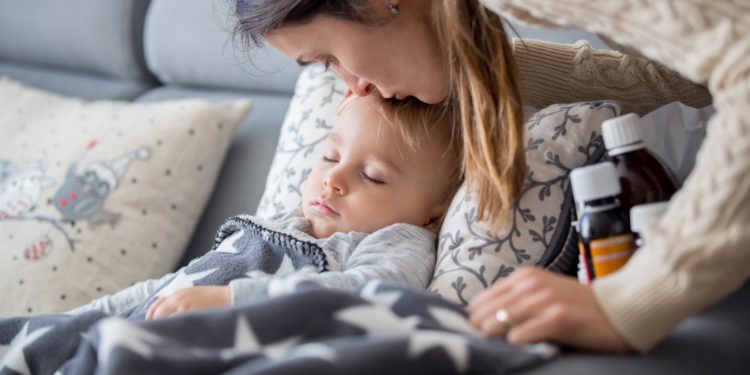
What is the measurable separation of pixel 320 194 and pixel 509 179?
1.04 feet

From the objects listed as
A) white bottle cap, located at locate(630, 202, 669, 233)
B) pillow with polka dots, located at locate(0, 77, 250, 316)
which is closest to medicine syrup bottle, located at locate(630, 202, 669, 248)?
white bottle cap, located at locate(630, 202, 669, 233)

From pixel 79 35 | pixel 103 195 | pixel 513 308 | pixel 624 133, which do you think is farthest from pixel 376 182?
pixel 79 35

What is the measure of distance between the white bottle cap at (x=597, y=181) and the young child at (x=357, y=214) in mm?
305

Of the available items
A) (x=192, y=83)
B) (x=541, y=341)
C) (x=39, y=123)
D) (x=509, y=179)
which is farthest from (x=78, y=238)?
(x=541, y=341)

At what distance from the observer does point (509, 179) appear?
1079mm

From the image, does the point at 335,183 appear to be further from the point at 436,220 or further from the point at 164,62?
the point at 164,62

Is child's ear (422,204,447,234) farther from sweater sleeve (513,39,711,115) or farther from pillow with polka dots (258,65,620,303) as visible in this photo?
sweater sleeve (513,39,711,115)

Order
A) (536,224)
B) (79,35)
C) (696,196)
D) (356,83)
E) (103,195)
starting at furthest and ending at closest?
1. (79,35)
2. (103,195)
3. (356,83)
4. (536,224)
5. (696,196)

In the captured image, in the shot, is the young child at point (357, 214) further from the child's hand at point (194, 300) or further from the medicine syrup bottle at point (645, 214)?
the medicine syrup bottle at point (645, 214)

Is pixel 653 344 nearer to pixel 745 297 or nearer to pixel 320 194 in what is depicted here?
pixel 745 297

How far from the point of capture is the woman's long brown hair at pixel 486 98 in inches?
40.3

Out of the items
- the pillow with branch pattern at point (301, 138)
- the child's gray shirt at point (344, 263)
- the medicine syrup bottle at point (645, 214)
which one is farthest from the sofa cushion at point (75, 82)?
the medicine syrup bottle at point (645, 214)

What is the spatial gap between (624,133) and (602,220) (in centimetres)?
12

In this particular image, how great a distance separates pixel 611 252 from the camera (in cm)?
89
